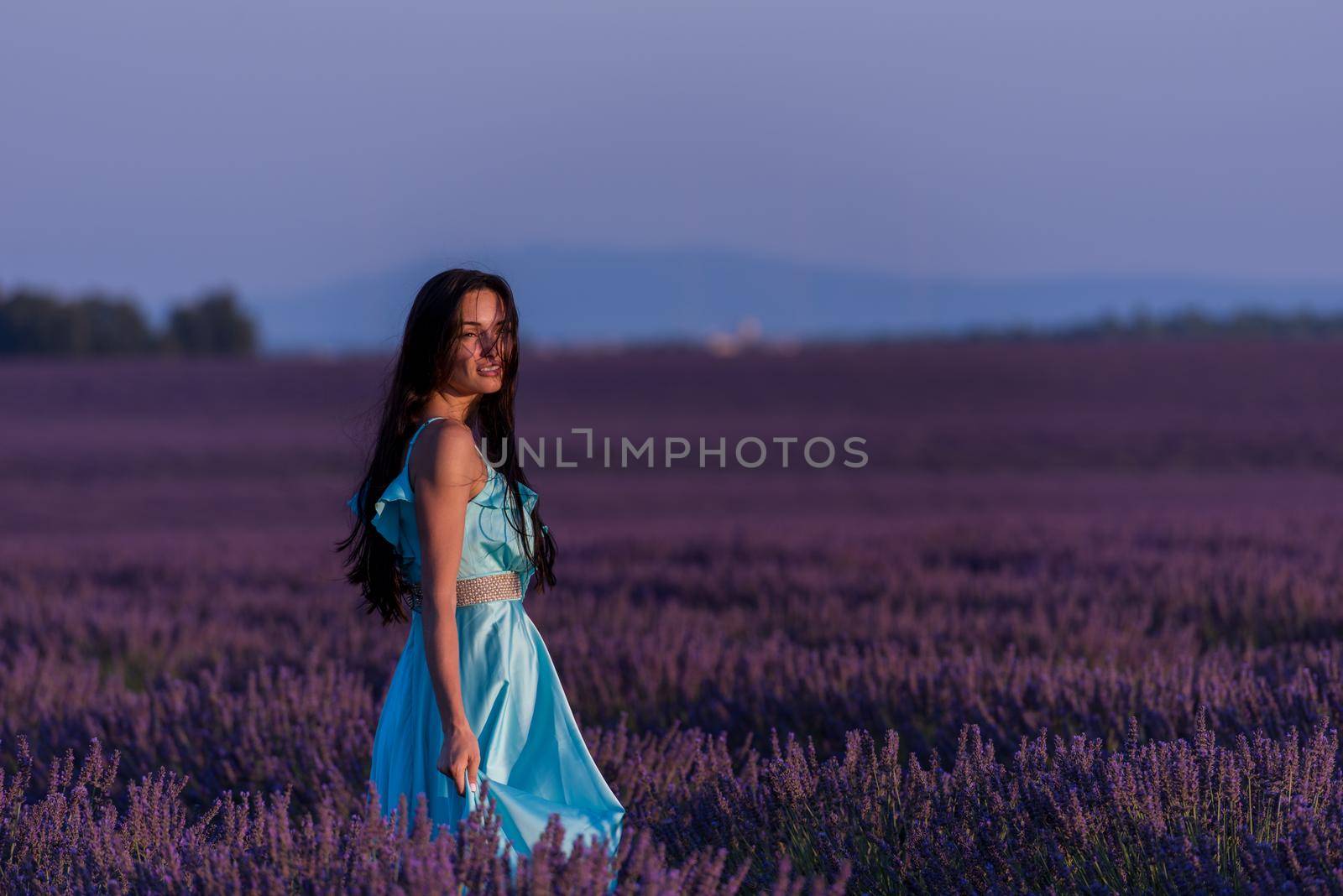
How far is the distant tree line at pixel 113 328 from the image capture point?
4462 centimetres

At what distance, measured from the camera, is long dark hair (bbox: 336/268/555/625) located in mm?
2104

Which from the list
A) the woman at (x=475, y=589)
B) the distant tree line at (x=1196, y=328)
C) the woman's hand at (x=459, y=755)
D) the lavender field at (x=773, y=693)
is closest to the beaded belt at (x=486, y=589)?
the woman at (x=475, y=589)

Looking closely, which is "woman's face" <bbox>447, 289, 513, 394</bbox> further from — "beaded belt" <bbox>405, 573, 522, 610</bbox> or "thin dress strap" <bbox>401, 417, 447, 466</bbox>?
"beaded belt" <bbox>405, 573, 522, 610</bbox>

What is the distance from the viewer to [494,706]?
210 centimetres

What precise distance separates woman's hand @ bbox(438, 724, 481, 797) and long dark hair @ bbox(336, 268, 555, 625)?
342mm

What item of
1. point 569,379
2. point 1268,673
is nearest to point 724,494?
point 1268,673

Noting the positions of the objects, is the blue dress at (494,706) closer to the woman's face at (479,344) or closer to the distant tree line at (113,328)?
the woman's face at (479,344)

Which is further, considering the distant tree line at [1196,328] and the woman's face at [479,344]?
the distant tree line at [1196,328]

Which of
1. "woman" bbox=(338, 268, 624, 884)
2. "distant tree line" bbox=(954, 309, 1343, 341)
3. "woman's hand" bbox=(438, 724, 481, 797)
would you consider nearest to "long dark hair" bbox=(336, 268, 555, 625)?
"woman" bbox=(338, 268, 624, 884)

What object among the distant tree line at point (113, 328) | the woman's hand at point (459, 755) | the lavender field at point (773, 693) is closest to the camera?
the woman's hand at point (459, 755)

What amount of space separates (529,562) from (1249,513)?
774 cm

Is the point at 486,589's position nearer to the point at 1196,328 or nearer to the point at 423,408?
the point at 423,408

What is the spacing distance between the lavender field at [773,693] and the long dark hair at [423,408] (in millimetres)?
207

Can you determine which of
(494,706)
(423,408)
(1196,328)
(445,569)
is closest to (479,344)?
(423,408)
